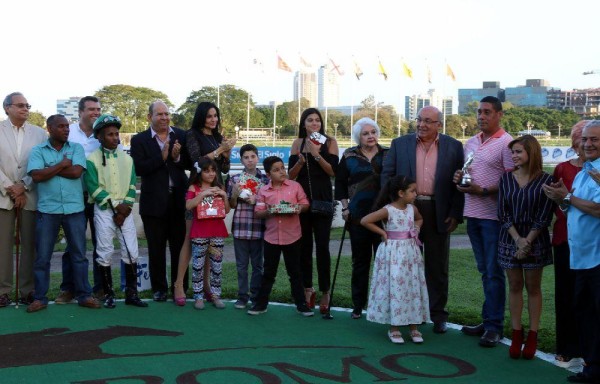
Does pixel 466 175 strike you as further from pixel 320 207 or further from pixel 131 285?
pixel 131 285

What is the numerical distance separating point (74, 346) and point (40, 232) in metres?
1.67

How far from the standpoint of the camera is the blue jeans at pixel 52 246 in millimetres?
7027

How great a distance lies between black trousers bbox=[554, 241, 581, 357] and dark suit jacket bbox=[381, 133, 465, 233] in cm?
106

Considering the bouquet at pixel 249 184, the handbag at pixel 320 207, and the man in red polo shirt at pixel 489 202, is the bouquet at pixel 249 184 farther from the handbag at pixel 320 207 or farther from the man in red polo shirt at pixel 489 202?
the man in red polo shirt at pixel 489 202

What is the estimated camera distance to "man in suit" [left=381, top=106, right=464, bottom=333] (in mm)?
6246

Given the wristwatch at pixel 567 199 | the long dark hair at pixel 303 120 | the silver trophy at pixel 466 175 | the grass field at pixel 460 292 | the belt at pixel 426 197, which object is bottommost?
the grass field at pixel 460 292

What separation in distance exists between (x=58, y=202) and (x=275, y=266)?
2.07 metres

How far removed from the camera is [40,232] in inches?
277

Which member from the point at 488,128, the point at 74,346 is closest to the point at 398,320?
the point at 488,128

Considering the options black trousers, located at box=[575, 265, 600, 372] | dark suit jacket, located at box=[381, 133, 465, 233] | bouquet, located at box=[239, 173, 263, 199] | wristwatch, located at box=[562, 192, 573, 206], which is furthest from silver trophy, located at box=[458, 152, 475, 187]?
bouquet, located at box=[239, 173, 263, 199]

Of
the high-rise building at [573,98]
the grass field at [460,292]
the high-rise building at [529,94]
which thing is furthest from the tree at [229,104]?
the high-rise building at [573,98]

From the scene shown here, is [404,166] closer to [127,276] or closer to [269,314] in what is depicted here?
[269,314]

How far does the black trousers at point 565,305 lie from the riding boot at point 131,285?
12.5 ft

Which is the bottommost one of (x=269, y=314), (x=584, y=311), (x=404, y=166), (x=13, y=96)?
(x=269, y=314)
